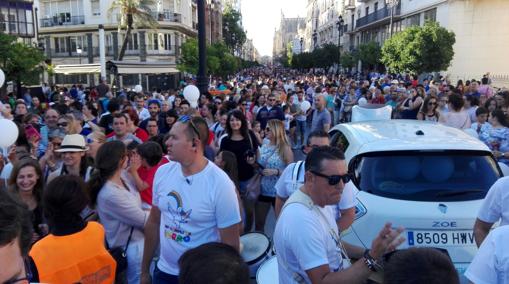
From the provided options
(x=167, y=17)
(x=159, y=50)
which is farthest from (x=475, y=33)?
(x=159, y=50)

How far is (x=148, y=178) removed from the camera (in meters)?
4.58

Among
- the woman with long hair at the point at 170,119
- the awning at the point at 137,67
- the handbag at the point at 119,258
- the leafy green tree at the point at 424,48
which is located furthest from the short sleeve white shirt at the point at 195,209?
the awning at the point at 137,67

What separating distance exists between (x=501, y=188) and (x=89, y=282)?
2.73 metres

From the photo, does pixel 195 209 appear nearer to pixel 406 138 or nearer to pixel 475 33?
pixel 406 138

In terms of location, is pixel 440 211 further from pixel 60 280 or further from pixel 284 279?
pixel 60 280

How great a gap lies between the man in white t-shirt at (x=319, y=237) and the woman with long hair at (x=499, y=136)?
4.43 m

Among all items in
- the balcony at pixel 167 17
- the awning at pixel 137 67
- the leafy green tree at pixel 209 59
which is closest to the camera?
the awning at pixel 137 67

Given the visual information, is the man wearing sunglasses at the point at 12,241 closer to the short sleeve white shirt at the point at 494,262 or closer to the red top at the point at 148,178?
the short sleeve white shirt at the point at 494,262

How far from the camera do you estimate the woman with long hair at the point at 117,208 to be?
340 centimetres

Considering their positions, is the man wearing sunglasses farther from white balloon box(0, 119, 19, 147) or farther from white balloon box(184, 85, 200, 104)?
white balloon box(184, 85, 200, 104)

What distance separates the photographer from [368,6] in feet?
190

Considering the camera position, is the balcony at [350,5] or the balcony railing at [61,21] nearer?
the balcony railing at [61,21]

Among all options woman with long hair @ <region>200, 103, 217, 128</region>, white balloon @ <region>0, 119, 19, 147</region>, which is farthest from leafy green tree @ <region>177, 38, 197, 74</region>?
white balloon @ <region>0, 119, 19, 147</region>

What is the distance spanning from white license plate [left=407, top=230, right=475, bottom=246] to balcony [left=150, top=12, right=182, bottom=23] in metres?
48.3
